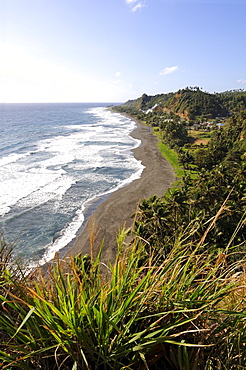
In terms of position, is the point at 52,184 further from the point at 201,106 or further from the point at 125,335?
the point at 201,106

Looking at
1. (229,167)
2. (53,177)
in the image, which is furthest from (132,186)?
(229,167)

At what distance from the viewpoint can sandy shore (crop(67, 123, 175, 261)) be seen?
23.1 meters

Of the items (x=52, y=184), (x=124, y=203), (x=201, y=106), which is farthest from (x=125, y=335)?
(x=201, y=106)

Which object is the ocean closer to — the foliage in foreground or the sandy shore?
the sandy shore

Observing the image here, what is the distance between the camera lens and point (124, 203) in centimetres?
3198

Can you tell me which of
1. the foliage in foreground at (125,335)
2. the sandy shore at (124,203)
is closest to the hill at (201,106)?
the sandy shore at (124,203)

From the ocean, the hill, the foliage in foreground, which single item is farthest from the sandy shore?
the hill

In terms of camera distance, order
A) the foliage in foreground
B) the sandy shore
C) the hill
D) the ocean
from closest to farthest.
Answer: the foliage in foreground → the sandy shore → the ocean → the hill

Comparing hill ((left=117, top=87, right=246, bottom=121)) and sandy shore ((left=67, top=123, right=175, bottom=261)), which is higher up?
hill ((left=117, top=87, right=246, bottom=121))

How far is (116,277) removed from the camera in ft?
6.63

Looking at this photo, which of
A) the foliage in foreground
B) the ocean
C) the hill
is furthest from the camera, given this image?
the hill

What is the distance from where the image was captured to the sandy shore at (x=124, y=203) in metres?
23.1

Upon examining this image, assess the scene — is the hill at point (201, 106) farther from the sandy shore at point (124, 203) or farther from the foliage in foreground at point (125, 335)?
the foliage in foreground at point (125, 335)

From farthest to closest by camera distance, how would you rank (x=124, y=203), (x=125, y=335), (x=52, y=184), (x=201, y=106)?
(x=201, y=106), (x=52, y=184), (x=124, y=203), (x=125, y=335)
